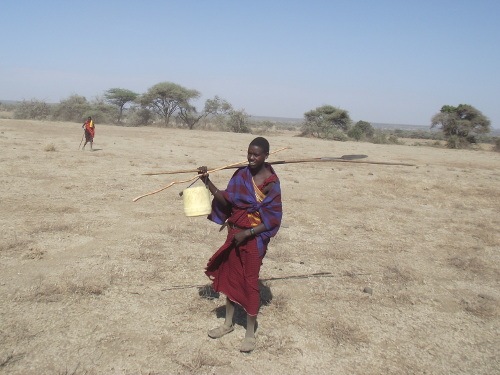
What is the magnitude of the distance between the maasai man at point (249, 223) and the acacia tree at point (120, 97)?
38.5m

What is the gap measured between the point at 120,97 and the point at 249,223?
3962 cm

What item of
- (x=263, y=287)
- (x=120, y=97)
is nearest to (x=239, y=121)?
(x=120, y=97)

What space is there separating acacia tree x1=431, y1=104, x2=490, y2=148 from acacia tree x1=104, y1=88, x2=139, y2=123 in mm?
27569

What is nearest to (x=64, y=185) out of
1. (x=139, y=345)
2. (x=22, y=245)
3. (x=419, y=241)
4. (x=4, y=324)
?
(x=22, y=245)

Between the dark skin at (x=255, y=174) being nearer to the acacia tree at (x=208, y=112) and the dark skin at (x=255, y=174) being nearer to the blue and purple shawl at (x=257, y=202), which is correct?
the blue and purple shawl at (x=257, y=202)

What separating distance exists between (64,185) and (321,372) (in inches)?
293

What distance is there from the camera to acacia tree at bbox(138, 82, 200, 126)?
120ft

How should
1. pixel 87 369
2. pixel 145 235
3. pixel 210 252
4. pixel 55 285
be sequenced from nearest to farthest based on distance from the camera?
pixel 87 369
pixel 55 285
pixel 210 252
pixel 145 235

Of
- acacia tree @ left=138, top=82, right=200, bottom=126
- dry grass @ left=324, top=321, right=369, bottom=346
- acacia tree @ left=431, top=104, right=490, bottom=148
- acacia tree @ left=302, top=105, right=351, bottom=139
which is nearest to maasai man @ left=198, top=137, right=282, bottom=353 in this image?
dry grass @ left=324, top=321, right=369, bottom=346

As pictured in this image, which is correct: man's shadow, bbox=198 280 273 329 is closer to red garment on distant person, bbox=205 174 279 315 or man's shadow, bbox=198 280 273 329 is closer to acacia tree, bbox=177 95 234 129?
red garment on distant person, bbox=205 174 279 315

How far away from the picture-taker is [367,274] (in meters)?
5.00

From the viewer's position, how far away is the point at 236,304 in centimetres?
404

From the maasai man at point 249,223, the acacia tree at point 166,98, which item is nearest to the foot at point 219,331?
the maasai man at point 249,223

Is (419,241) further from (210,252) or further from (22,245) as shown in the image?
(22,245)
